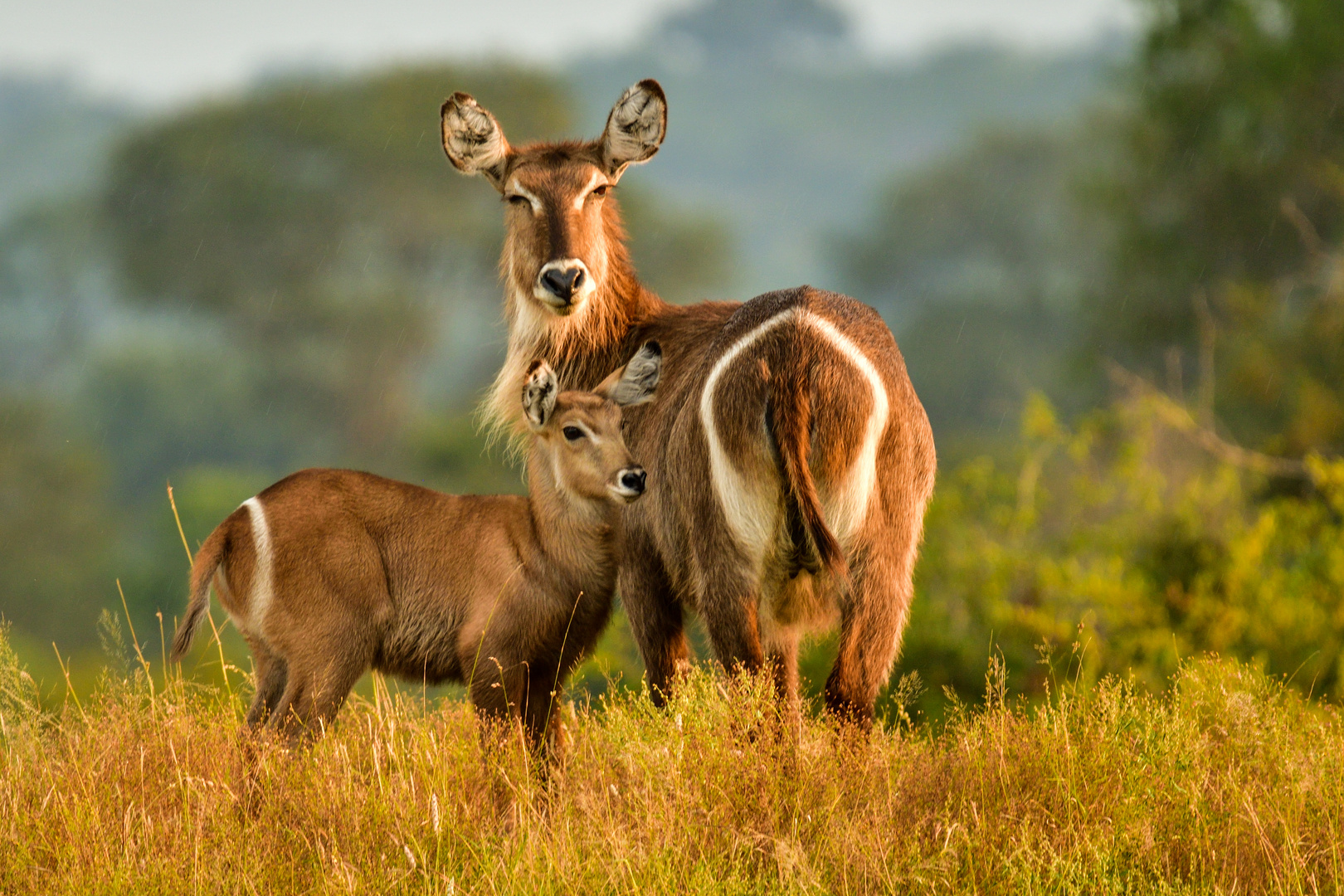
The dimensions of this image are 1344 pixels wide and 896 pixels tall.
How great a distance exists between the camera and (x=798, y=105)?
73.2 m

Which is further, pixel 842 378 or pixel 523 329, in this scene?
pixel 523 329

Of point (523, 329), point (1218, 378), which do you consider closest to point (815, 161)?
point (1218, 378)

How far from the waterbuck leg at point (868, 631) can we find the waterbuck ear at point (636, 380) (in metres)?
1.02

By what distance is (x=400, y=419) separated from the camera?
3297 centimetres

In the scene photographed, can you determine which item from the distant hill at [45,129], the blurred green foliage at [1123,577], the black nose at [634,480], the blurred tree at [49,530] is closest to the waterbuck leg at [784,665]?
the black nose at [634,480]

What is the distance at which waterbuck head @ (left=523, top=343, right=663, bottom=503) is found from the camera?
4.61 meters

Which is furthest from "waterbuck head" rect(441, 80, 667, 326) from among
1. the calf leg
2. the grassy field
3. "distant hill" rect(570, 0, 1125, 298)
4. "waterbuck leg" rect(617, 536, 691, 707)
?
"distant hill" rect(570, 0, 1125, 298)

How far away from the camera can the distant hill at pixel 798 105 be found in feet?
208

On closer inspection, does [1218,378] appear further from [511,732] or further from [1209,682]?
[511,732]

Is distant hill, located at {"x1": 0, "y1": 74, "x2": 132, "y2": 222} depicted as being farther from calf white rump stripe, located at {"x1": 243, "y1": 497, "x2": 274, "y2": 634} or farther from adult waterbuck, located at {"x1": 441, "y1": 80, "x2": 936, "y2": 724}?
adult waterbuck, located at {"x1": 441, "y1": 80, "x2": 936, "y2": 724}

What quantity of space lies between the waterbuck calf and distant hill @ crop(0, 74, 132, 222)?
54.0 meters

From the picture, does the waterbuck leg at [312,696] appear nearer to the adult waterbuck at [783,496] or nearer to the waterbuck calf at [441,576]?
the waterbuck calf at [441,576]

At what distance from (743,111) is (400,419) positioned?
141ft

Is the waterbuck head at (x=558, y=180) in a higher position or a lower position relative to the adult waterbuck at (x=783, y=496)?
higher
